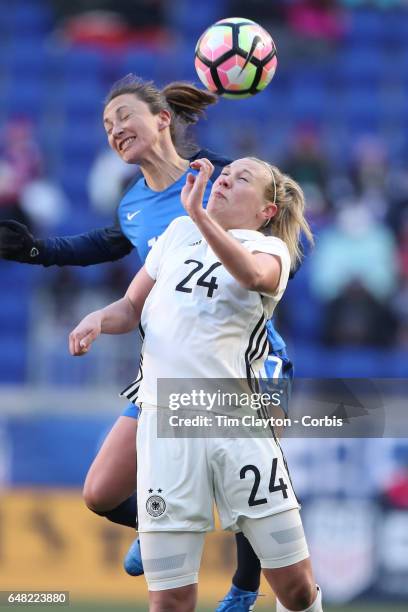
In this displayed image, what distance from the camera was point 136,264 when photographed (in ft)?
32.8

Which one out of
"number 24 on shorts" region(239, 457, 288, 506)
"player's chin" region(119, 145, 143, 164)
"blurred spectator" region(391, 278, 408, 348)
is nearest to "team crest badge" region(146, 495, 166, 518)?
"number 24 on shorts" region(239, 457, 288, 506)

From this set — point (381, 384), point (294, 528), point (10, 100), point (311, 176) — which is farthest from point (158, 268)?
point (10, 100)

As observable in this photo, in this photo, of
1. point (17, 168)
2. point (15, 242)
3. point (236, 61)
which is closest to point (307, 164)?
point (17, 168)

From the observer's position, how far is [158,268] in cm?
440

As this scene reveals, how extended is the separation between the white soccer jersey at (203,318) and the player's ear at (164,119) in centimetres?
91

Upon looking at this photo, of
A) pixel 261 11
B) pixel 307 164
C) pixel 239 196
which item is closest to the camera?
pixel 239 196

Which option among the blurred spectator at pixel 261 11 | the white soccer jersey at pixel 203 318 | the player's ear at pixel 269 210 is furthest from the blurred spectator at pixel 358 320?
the white soccer jersey at pixel 203 318

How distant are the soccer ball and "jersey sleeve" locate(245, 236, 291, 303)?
123 cm

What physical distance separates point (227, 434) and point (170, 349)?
348 millimetres

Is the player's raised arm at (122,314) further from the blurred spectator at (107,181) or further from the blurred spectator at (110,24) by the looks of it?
the blurred spectator at (110,24)

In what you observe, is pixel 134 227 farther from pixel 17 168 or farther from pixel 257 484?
pixel 17 168

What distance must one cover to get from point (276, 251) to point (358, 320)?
539 centimetres

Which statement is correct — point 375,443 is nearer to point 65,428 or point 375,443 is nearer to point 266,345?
point 65,428

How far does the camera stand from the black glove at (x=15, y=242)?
5.01 meters
